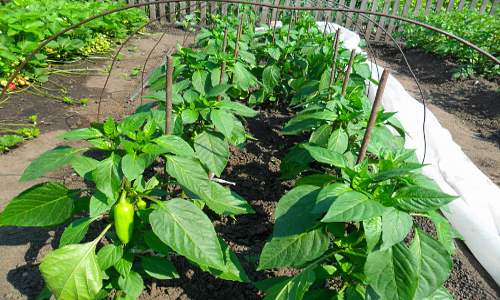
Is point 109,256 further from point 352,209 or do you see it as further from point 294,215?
point 352,209

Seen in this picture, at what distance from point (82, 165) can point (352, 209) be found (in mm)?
1003

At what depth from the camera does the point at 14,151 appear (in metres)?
3.46

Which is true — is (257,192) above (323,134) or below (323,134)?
below

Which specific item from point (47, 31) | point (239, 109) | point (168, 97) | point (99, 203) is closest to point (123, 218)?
point (99, 203)

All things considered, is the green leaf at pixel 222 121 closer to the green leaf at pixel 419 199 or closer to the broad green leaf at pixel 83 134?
the broad green leaf at pixel 83 134

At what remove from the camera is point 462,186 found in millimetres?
3119

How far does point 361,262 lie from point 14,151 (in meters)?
3.20

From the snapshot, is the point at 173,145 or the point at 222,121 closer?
the point at 173,145

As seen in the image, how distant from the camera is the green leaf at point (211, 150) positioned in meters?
2.10

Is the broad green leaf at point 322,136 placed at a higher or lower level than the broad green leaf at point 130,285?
higher

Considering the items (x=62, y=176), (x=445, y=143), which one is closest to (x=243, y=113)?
(x=62, y=176)

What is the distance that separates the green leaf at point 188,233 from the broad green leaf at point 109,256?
0.27 m

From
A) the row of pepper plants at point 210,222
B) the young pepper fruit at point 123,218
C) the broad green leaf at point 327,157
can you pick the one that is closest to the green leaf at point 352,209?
the row of pepper plants at point 210,222

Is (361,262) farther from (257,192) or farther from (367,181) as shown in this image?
(257,192)
